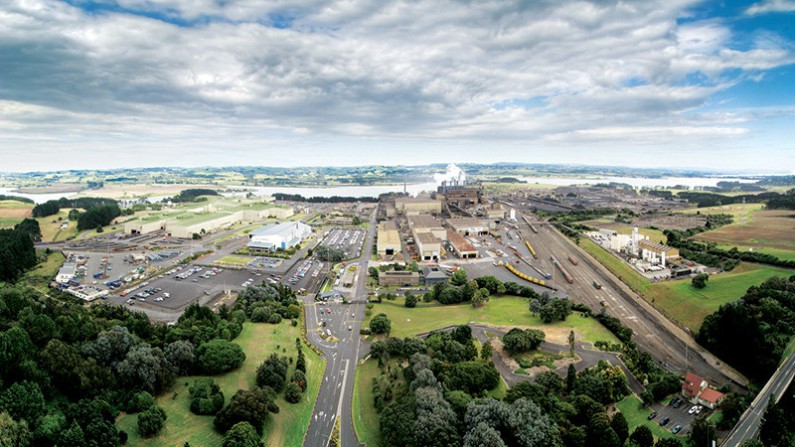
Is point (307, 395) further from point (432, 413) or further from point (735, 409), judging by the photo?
point (735, 409)

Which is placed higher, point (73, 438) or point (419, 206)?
point (419, 206)

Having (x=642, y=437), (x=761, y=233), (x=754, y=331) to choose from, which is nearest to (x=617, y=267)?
(x=754, y=331)

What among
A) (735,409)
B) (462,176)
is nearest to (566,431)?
(735,409)

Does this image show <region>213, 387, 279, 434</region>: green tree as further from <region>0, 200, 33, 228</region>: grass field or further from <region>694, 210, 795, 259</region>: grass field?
<region>0, 200, 33, 228</region>: grass field

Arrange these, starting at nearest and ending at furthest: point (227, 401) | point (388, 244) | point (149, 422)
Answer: point (149, 422), point (227, 401), point (388, 244)

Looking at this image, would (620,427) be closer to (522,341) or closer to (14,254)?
(522,341)

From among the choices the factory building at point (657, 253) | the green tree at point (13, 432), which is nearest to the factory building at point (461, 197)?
the factory building at point (657, 253)
